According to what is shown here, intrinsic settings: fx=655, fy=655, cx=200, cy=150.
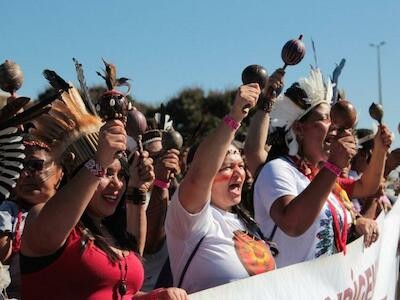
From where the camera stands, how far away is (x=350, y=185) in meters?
5.18

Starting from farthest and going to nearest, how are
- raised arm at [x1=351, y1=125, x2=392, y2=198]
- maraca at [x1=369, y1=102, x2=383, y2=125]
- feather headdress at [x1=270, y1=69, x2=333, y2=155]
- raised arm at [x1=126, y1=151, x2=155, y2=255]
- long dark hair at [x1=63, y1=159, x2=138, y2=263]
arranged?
1. maraca at [x1=369, y1=102, x2=383, y2=125]
2. raised arm at [x1=351, y1=125, x2=392, y2=198]
3. feather headdress at [x1=270, y1=69, x2=333, y2=155]
4. raised arm at [x1=126, y1=151, x2=155, y2=255]
5. long dark hair at [x1=63, y1=159, x2=138, y2=263]

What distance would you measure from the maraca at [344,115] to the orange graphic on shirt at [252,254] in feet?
2.87

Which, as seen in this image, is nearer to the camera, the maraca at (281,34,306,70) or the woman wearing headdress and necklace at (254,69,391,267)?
the woman wearing headdress and necklace at (254,69,391,267)

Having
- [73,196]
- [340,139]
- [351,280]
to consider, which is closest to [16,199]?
[73,196]

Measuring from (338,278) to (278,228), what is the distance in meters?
0.47

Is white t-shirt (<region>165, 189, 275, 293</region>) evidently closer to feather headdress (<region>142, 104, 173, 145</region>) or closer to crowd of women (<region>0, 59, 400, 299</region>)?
crowd of women (<region>0, 59, 400, 299</region>)

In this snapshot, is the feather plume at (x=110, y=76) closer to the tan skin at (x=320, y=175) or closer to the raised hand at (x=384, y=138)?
the tan skin at (x=320, y=175)

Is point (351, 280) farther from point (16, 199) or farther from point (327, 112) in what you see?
point (16, 199)

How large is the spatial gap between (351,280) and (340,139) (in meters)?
1.03

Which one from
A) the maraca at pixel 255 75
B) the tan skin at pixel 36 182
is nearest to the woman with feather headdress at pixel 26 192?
the tan skin at pixel 36 182

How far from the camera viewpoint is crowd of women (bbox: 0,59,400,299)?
2.56 meters

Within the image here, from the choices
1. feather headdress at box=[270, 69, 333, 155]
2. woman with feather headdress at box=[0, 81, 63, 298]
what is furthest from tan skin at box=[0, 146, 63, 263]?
feather headdress at box=[270, 69, 333, 155]

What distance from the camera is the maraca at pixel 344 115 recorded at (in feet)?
12.1

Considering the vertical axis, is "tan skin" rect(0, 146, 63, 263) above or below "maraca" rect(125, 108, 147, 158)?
below
